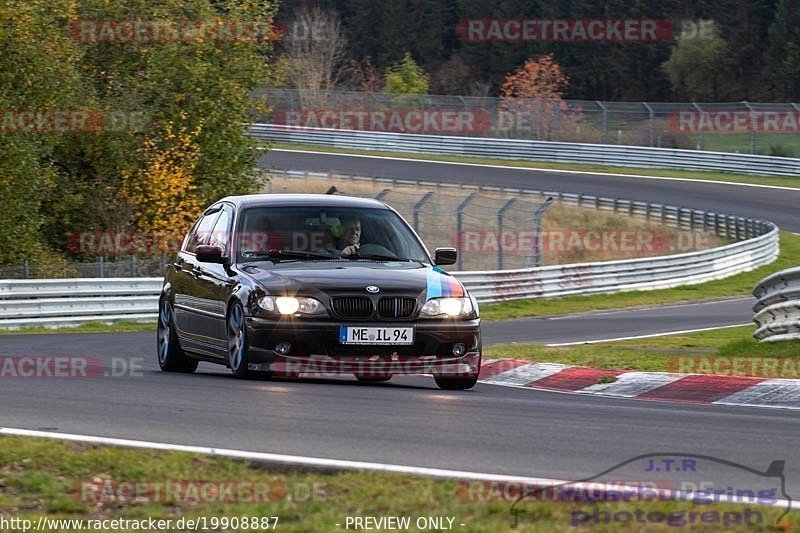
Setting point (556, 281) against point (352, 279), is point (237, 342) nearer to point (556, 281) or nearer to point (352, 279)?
point (352, 279)

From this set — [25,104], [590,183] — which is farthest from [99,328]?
[590,183]

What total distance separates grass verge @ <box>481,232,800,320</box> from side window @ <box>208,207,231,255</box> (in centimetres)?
1477

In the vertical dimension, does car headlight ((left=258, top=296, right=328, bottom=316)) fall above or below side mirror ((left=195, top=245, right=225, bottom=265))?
below

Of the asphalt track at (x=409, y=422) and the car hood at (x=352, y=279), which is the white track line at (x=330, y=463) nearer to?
the asphalt track at (x=409, y=422)

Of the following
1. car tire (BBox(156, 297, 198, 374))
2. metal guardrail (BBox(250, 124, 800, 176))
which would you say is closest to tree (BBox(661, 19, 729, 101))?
metal guardrail (BBox(250, 124, 800, 176))

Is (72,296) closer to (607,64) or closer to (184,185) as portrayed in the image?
(184,185)

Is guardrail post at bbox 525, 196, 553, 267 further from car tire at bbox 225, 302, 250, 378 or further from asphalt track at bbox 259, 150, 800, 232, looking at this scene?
car tire at bbox 225, 302, 250, 378

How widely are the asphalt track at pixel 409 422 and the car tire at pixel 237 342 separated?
0.15 meters

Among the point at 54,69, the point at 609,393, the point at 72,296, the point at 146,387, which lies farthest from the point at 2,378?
the point at 54,69

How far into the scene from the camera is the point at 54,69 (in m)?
33.3

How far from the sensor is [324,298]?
422 inches

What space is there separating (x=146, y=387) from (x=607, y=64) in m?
81.1

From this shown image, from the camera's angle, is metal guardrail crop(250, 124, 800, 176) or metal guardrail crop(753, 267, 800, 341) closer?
metal guardrail crop(753, 267, 800, 341)

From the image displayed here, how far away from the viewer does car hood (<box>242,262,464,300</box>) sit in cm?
1078
